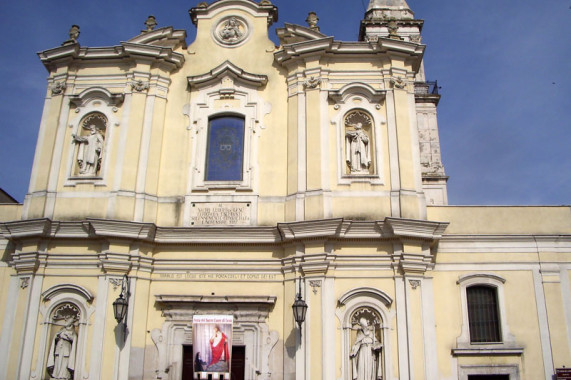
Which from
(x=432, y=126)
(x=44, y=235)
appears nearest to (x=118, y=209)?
(x=44, y=235)

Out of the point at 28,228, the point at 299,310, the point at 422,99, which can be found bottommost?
the point at 299,310

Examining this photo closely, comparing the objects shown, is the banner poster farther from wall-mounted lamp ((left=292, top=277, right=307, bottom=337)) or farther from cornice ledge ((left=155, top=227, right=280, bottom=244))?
cornice ledge ((left=155, top=227, right=280, bottom=244))

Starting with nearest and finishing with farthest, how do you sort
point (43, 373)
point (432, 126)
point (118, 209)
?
point (43, 373) → point (118, 209) → point (432, 126)

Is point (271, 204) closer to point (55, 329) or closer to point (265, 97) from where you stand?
point (265, 97)

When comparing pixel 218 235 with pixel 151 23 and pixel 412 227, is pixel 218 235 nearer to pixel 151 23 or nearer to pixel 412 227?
pixel 412 227

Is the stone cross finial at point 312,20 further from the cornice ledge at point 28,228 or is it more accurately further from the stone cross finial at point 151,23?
the cornice ledge at point 28,228

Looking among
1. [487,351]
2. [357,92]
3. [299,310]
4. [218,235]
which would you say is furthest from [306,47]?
[487,351]

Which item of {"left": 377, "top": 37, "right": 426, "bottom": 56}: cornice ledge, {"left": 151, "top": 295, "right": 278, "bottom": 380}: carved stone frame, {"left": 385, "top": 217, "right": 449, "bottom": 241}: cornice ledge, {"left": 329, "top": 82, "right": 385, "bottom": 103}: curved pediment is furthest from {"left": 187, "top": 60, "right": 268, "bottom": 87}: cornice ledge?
{"left": 151, "top": 295, "right": 278, "bottom": 380}: carved stone frame

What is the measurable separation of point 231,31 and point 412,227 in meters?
8.06

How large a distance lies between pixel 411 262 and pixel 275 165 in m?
4.44

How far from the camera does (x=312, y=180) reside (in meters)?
15.0

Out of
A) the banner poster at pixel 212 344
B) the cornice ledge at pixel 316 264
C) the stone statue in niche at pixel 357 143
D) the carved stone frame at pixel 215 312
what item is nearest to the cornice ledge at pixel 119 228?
the carved stone frame at pixel 215 312

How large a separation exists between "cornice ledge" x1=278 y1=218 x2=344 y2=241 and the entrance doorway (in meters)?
3.00

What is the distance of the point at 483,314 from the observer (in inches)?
569
